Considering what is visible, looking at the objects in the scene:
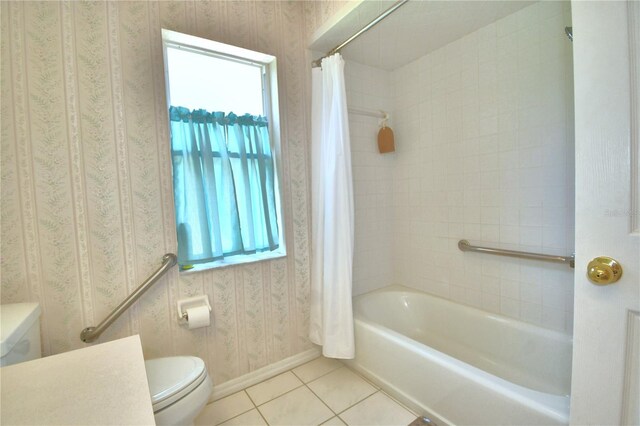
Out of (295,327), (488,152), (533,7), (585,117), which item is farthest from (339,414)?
(533,7)

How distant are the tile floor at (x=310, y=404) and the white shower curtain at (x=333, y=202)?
0.19 metres

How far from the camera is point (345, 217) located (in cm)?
169

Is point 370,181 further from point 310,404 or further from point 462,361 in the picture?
point 310,404

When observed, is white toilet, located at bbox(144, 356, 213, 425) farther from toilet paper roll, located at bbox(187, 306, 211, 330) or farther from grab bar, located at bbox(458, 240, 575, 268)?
grab bar, located at bbox(458, 240, 575, 268)

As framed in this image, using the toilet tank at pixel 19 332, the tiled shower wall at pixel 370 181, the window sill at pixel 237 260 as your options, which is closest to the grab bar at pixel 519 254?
the tiled shower wall at pixel 370 181

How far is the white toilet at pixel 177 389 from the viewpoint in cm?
103

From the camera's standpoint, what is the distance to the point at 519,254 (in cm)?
157

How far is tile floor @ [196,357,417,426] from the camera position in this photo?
1.42 m

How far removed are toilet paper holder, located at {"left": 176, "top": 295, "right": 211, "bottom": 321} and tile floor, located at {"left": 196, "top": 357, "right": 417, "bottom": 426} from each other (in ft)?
1.80

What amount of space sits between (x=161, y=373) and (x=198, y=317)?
0.97 ft

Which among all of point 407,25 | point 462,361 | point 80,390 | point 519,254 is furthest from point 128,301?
point 407,25

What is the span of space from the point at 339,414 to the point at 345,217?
1057mm

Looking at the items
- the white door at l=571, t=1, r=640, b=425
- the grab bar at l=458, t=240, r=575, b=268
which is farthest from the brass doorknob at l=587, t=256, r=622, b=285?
the grab bar at l=458, t=240, r=575, b=268

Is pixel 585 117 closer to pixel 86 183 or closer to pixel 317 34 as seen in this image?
pixel 317 34
